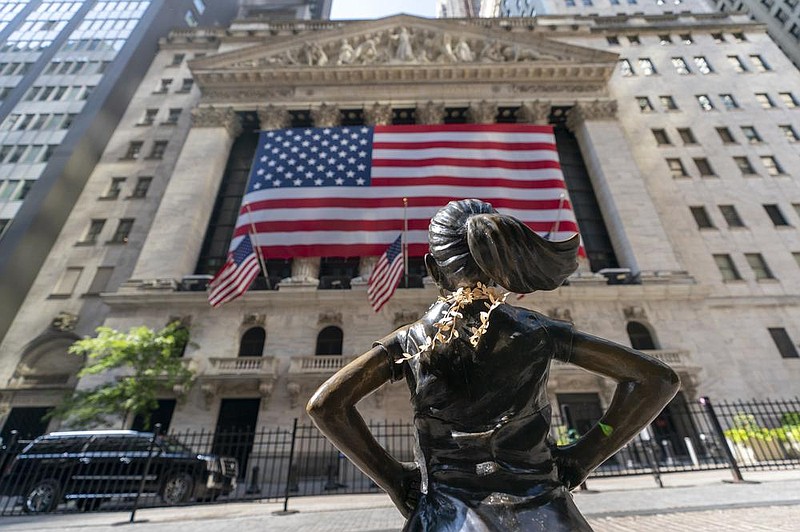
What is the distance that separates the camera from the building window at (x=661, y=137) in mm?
24984

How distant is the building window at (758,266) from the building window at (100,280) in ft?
114

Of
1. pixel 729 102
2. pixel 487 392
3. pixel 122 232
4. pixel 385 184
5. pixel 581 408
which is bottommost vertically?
pixel 487 392

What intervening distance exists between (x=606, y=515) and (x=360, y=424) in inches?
225

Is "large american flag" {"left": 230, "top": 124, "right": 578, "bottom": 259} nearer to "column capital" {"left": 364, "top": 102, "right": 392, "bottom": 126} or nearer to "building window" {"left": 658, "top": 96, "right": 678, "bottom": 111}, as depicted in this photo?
"column capital" {"left": 364, "top": 102, "right": 392, "bottom": 126}

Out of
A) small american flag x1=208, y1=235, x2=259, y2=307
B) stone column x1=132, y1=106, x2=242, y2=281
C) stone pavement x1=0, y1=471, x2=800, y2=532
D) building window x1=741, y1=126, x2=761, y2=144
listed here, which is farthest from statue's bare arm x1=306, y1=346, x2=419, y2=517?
building window x1=741, y1=126, x2=761, y2=144

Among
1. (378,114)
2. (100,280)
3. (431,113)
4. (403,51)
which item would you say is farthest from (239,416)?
(403,51)

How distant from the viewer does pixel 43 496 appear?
8.28 meters

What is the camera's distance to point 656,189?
75.4 feet

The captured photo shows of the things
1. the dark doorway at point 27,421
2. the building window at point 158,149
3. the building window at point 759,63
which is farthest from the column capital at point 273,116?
the building window at point 759,63

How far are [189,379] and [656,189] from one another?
89.5 feet

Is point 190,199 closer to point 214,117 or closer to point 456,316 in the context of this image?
point 214,117

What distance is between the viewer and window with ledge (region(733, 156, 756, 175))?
23.5m

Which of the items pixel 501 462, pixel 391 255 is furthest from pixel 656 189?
pixel 501 462

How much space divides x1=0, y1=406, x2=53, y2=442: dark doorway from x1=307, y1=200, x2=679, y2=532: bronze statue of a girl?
900 inches
